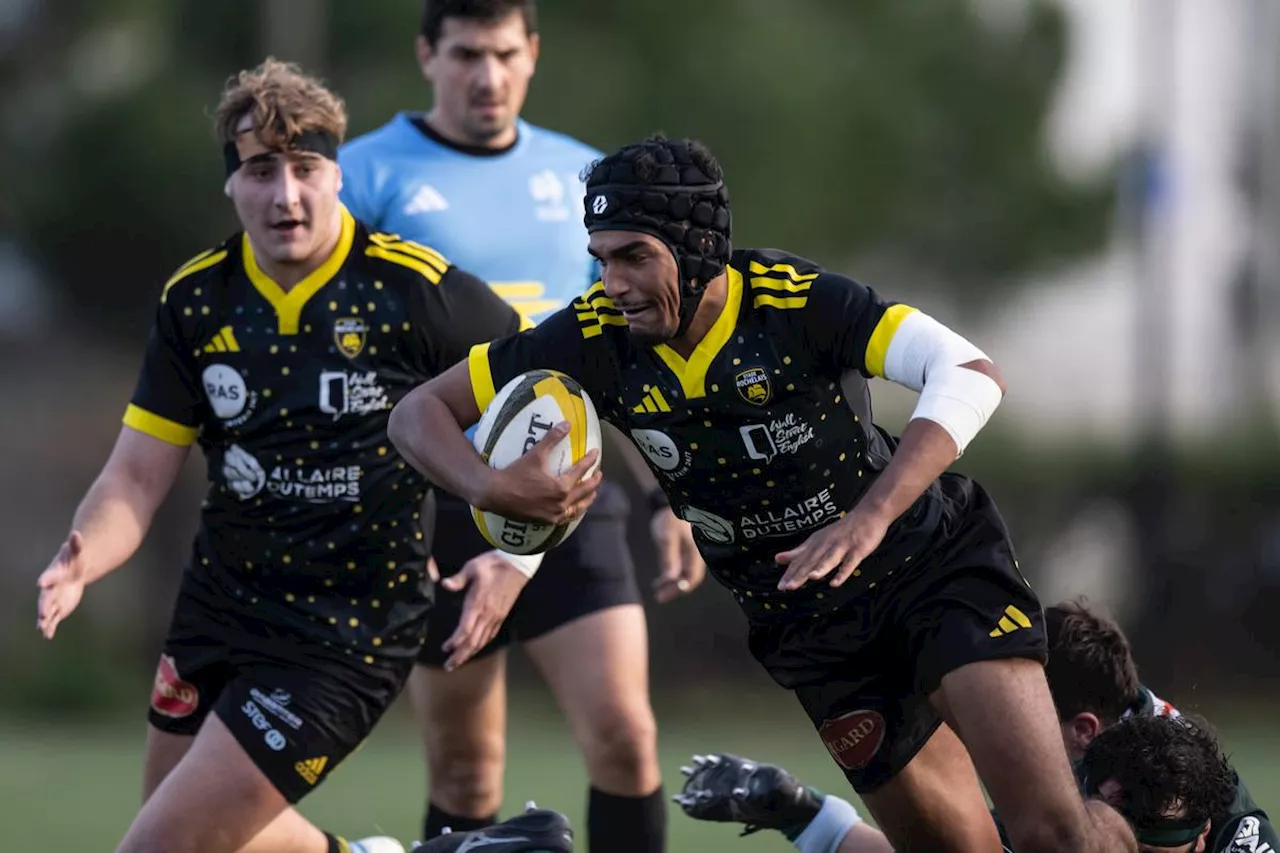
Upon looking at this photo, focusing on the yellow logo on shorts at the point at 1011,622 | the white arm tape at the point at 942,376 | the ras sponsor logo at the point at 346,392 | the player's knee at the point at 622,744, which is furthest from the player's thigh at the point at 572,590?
the white arm tape at the point at 942,376

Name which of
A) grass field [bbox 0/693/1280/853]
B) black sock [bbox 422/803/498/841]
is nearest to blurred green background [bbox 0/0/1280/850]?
grass field [bbox 0/693/1280/853]

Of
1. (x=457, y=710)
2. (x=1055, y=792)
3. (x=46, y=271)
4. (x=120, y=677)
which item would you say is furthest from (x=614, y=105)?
(x=1055, y=792)

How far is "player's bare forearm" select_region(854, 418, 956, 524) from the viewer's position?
444 centimetres

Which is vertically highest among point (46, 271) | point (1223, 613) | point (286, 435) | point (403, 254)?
point (46, 271)

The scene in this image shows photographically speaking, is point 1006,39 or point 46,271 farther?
point 1006,39

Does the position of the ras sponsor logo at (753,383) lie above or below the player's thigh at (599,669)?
above

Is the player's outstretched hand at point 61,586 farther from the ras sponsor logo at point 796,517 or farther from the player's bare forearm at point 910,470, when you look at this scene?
the player's bare forearm at point 910,470

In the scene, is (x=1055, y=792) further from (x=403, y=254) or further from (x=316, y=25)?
(x=316, y=25)

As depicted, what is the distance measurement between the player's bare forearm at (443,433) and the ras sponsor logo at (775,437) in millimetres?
657

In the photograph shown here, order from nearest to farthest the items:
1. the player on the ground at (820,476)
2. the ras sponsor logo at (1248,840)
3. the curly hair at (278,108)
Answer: the player on the ground at (820,476), the ras sponsor logo at (1248,840), the curly hair at (278,108)

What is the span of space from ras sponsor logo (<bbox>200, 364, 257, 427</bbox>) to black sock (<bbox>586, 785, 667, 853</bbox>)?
1672 mm

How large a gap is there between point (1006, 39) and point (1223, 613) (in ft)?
31.2

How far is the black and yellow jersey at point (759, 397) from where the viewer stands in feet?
15.8

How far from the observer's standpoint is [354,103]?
2164cm
